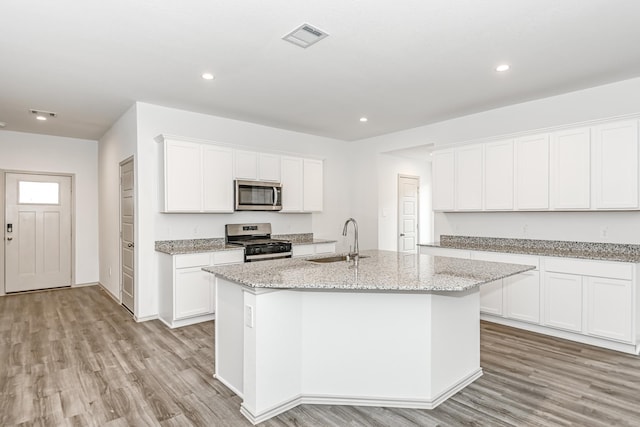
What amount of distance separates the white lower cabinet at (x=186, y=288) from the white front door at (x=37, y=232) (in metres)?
3.31

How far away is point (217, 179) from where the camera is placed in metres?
4.85

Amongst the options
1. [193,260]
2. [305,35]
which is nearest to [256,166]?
[193,260]

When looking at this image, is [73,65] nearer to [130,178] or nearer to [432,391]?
[130,178]

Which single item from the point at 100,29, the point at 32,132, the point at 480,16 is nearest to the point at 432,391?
the point at 480,16

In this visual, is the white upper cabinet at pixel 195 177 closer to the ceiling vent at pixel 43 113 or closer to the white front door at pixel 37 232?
the ceiling vent at pixel 43 113

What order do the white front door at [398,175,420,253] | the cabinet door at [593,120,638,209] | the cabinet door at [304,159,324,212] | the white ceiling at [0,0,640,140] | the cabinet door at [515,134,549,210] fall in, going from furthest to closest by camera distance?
the white front door at [398,175,420,253]
the cabinet door at [304,159,324,212]
the cabinet door at [515,134,549,210]
the cabinet door at [593,120,638,209]
the white ceiling at [0,0,640,140]

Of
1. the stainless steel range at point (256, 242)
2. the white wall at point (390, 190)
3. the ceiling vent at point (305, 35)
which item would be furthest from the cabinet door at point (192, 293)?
the white wall at point (390, 190)

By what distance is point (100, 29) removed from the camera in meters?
2.70

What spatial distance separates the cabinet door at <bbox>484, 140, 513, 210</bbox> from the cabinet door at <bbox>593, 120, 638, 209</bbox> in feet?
2.82

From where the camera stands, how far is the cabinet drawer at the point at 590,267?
3.38 metres

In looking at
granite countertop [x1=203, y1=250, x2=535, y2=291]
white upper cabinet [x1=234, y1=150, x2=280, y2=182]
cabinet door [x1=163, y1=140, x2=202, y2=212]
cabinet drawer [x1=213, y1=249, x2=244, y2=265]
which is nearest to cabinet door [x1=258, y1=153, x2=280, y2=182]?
white upper cabinet [x1=234, y1=150, x2=280, y2=182]

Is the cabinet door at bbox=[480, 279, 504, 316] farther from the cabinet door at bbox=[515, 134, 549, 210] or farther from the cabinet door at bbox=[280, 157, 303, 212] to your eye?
the cabinet door at bbox=[280, 157, 303, 212]

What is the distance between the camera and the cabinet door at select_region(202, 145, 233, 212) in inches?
187

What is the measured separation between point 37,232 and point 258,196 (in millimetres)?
4217
